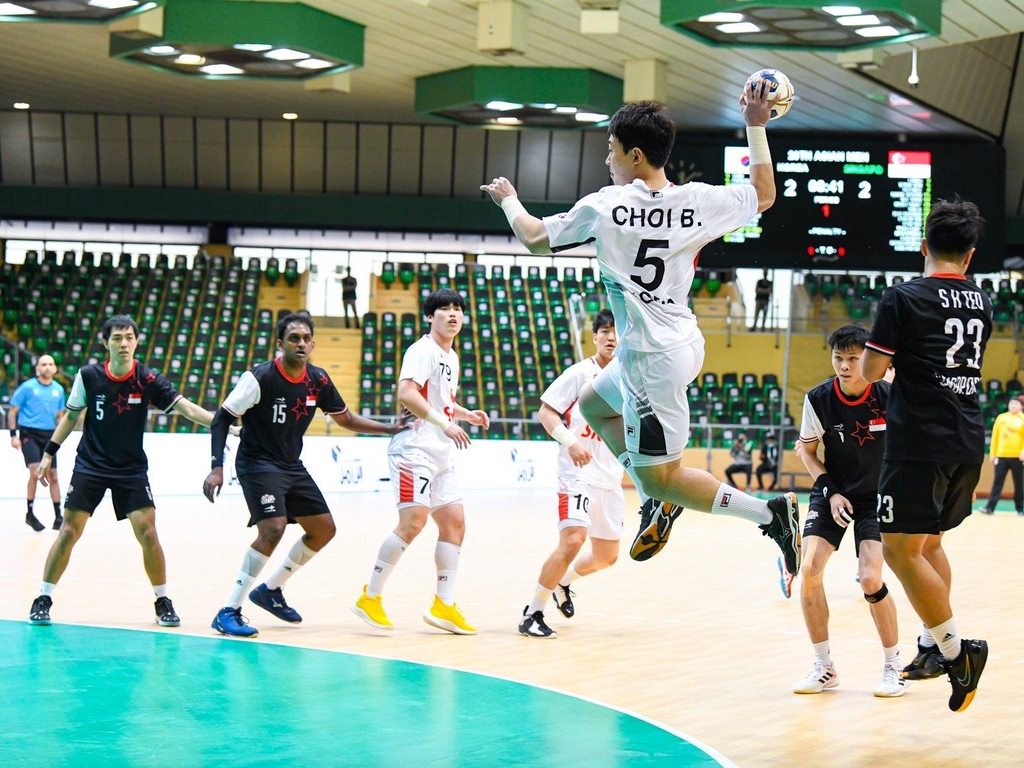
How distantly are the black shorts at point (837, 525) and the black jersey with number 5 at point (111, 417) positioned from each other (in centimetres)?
414

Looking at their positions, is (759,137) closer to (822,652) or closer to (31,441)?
(822,652)

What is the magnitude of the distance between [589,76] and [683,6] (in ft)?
21.8

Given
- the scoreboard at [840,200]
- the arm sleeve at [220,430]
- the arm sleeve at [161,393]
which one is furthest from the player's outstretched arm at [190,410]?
the scoreboard at [840,200]

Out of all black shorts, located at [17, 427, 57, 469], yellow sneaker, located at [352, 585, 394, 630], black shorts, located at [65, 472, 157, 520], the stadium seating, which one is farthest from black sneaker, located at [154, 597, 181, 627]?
the stadium seating

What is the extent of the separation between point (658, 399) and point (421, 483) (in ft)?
11.1

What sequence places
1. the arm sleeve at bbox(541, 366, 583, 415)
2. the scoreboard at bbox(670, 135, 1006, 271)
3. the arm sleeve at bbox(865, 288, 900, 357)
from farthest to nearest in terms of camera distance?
the scoreboard at bbox(670, 135, 1006, 271) → the arm sleeve at bbox(541, 366, 583, 415) → the arm sleeve at bbox(865, 288, 900, 357)

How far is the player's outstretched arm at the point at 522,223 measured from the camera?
541 centimetres

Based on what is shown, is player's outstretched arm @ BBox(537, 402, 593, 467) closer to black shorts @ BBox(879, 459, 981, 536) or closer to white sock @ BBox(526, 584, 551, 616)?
white sock @ BBox(526, 584, 551, 616)

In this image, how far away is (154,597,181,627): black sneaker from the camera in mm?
8469

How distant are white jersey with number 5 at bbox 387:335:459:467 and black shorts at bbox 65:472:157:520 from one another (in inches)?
62.4

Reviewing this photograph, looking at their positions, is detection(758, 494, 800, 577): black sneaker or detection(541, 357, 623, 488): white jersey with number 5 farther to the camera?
detection(541, 357, 623, 488): white jersey with number 5

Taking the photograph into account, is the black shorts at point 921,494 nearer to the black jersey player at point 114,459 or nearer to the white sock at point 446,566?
the white sock at point 446,566

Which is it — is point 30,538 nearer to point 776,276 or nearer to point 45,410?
point 45,410

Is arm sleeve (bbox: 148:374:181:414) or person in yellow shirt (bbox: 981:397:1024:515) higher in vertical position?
arm sleeve (bbox: 148:374:181:414)
